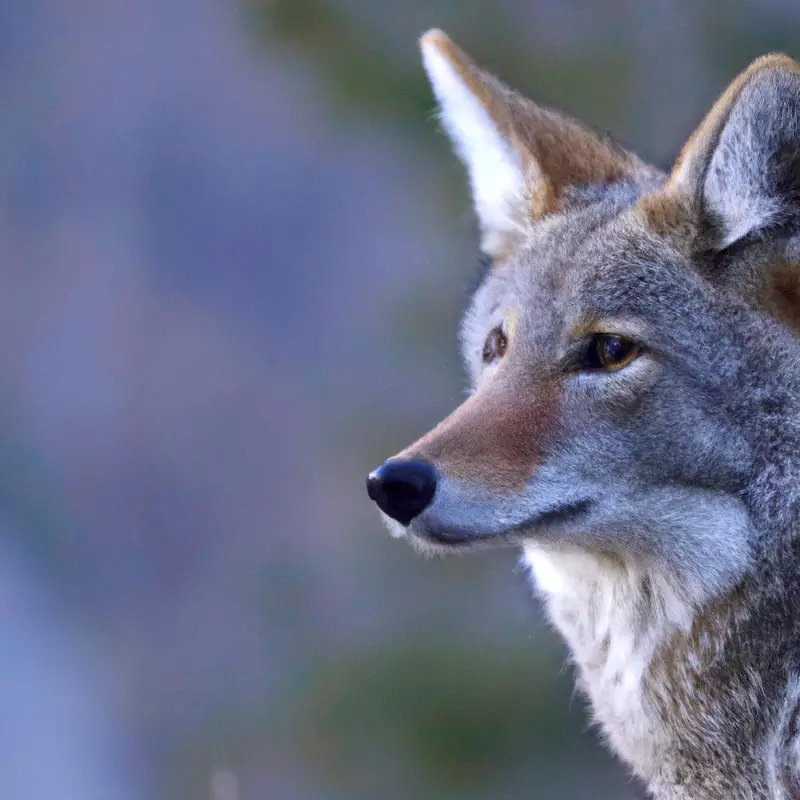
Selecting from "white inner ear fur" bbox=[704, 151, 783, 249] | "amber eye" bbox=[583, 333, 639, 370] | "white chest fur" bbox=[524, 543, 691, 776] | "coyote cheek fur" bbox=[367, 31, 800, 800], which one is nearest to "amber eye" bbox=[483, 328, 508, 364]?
"coyote cheek fur" bbox=[367, 31, 800, 800]

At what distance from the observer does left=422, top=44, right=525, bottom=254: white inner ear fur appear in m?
3.61

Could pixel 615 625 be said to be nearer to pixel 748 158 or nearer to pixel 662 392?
pixel 662 392

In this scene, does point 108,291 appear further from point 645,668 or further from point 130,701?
point 645,668

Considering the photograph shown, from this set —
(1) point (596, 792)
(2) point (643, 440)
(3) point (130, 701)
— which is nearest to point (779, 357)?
(2) point (643, 440)

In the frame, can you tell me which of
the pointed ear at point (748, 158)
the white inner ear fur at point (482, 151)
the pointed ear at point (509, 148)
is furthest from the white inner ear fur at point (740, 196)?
the white inner ear fur at point (482, 151)

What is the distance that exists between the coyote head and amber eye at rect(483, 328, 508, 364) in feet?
0.74

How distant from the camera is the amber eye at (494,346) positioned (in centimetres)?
332

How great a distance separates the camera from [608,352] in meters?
2.94

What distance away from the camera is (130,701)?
8016 mm

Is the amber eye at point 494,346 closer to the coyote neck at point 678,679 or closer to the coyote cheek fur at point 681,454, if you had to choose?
the coyote cheek fur at point 681,454

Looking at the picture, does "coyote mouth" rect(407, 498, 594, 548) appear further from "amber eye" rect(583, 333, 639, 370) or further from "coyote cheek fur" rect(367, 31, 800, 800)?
"amber eye" rect(583, 333, 639, 370)

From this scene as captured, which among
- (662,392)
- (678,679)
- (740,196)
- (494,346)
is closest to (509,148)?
(494,346)

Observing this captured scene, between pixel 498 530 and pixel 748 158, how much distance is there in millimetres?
1021

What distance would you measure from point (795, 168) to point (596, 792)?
18.9 feet
